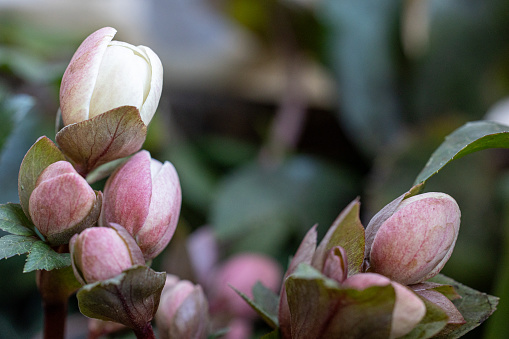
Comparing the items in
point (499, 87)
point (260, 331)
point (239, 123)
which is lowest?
point (260, 331)

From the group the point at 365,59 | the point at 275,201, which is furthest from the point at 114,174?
the point at 365,59

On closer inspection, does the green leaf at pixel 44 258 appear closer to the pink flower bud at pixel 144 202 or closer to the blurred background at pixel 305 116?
the pink flower bud at pixel 144 202

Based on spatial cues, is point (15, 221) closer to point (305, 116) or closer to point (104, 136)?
point (104, 136)

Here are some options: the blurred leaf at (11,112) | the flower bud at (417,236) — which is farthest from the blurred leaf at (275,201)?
the flower bud at (417,236)

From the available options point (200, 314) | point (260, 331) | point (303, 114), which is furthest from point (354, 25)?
point (200, 314)

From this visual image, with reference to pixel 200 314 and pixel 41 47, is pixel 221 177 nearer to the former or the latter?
pixel 41 47

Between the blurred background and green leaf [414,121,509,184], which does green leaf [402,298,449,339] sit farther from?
the blurred background

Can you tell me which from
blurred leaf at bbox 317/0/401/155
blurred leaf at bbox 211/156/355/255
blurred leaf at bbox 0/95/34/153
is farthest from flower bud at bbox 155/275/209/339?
blurred leaf at bbox 317/0/401/155
